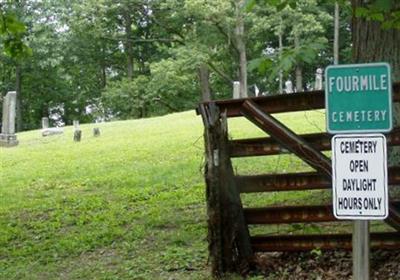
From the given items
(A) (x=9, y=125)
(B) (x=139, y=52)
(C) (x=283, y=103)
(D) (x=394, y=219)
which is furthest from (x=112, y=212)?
(B) (x=139, y=52)

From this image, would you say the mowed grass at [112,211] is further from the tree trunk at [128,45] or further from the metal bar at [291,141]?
the tree trunk at [128,45]

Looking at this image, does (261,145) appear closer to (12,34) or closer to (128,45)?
(12,34)

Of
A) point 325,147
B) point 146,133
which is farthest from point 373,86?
point 146,133

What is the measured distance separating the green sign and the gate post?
257cm

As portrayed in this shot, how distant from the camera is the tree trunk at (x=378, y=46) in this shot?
6359 mm

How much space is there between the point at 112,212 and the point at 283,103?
4.35m

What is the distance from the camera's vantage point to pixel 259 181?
5891mm

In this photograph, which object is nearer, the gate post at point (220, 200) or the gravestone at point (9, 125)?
the gate post at point (220, 200)

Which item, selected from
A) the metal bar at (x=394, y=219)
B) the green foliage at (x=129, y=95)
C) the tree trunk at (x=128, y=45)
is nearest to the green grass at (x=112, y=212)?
the metal bar at (x=394, y=219)

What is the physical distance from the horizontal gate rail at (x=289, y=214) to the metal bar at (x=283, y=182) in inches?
7.9

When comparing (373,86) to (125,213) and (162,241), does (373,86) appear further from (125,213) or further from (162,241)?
(125,213)

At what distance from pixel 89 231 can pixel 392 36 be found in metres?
4.55

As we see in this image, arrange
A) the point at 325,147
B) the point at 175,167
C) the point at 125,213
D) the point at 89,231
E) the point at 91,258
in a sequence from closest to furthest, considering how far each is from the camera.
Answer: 1. the point at 325,147
2. the point at 91,258
3. the point at 89,231
4. the point at 125,213
5. the point at 175,167

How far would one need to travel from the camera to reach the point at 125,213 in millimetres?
9180
